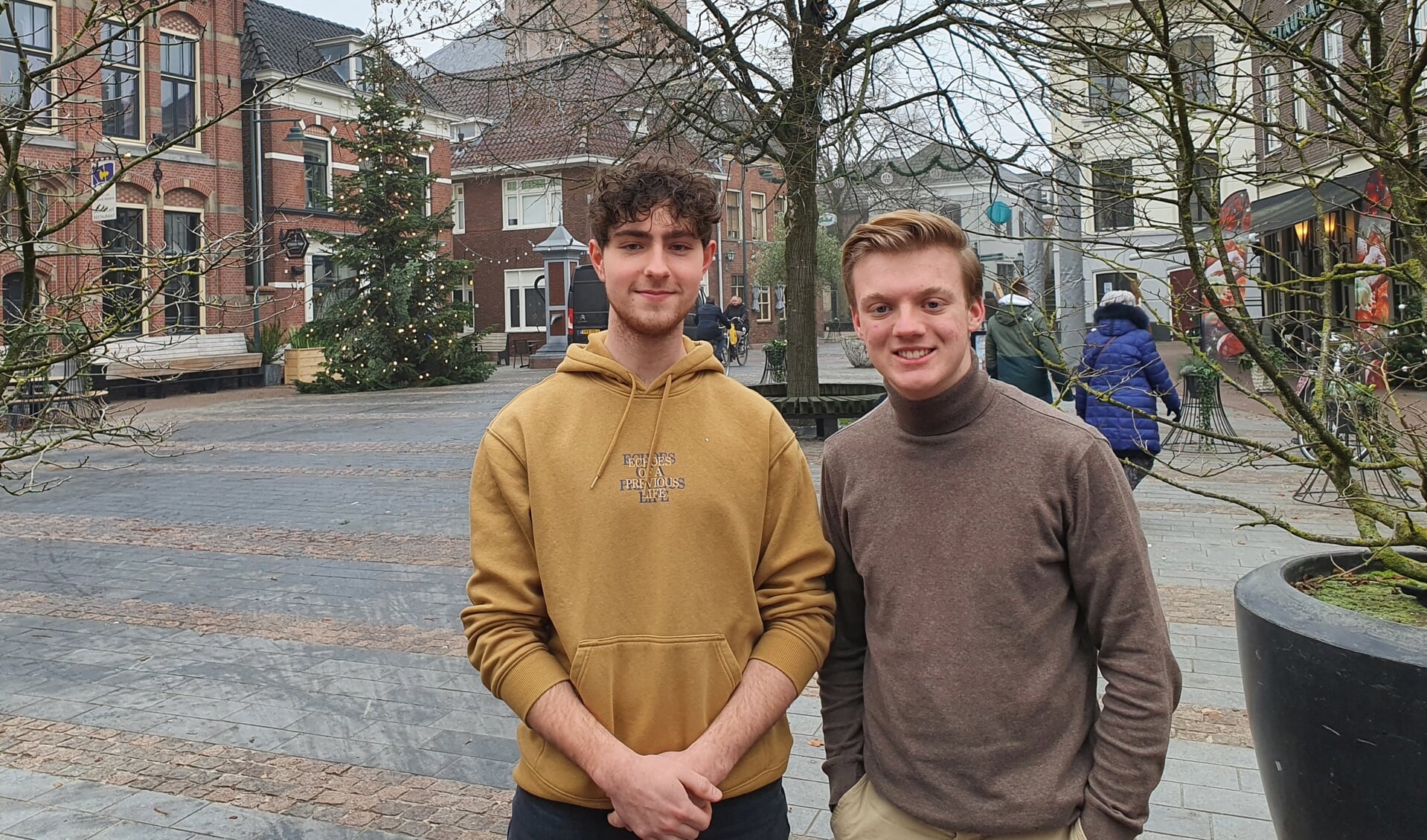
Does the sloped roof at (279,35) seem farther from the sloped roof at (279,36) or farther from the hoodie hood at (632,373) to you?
the hoodie hood at (632,373)

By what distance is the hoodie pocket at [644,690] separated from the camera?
2.03m

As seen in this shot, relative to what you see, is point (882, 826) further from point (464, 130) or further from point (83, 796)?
point (464, 130)

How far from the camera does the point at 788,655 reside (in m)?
2.10

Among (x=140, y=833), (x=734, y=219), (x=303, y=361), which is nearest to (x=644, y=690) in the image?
(x=140, y=833)

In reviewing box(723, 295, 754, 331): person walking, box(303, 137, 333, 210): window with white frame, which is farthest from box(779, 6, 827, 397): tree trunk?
box(303, 137, 333, 210): window with white frame

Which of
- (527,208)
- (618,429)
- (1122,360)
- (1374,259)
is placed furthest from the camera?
(527,208)

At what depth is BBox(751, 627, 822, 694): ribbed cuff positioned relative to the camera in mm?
2094

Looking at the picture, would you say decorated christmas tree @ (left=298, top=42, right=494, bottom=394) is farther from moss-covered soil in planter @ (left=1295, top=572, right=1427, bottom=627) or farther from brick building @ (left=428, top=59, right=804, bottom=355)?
moss-covered soil in planter @ (left=1295, top=572, right=1427, bottom=627)

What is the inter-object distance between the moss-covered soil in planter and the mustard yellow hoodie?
142 cm

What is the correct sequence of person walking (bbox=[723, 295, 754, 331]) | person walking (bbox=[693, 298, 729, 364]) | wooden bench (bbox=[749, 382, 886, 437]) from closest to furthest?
wooden bench (bbox=[749, 382, 886, 437]) → person walking (bbox=[693, 298, 729, 364]) → person walking (bbox=[723, 295, 754, 331])

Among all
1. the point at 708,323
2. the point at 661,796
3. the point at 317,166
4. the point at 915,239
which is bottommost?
the point at 661,796

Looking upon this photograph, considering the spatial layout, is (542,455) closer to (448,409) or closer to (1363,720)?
(1363,720)

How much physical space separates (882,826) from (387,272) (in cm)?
2501

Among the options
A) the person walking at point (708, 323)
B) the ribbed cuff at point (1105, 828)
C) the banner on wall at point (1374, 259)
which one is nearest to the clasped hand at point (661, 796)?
the ribbed cuff at point (1105, 828)
